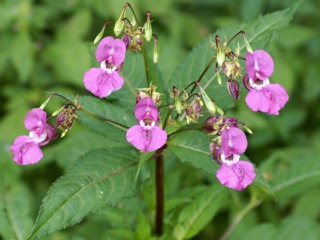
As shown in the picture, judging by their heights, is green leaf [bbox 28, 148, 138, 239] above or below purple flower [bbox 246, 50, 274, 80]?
below

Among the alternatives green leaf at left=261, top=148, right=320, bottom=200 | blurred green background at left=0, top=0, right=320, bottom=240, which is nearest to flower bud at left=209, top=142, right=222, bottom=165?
green leaf at left=261, top=148, right=320, bottom=200

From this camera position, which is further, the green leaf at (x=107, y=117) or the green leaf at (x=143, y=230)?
the green leaf at (x=143, y=230)

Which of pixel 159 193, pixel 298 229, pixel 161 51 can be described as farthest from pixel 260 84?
pixel 161 51

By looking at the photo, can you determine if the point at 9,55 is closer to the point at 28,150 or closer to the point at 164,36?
the point at 164,36

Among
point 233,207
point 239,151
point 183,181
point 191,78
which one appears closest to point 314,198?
point 233,207

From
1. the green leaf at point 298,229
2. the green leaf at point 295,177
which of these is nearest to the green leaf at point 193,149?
the green leaf at point 295,177

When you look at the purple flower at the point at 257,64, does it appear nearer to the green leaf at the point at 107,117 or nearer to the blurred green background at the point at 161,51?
the green leaf at the point at 107,117

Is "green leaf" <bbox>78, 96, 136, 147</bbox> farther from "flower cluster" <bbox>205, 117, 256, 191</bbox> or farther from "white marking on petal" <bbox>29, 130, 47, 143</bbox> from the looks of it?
"flower cluster" <bbox>205, 117, 256, 191</bbox>
